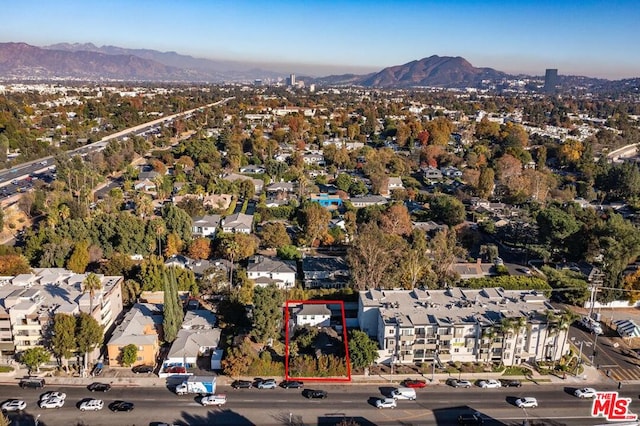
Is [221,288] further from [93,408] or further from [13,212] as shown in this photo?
[13,212]

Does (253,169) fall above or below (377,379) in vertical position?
above

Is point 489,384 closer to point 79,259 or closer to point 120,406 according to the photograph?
point 120,406

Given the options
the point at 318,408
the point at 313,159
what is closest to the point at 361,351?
the point at 318,408

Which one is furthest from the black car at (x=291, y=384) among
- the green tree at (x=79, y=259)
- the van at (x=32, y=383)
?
the green tree at (x=79, y=259)

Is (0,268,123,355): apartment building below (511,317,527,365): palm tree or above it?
below

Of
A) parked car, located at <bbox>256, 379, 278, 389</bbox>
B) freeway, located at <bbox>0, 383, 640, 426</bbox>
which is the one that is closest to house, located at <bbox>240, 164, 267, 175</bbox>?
parked car, located at <bbox>256, 379, 278, 389</bbox>

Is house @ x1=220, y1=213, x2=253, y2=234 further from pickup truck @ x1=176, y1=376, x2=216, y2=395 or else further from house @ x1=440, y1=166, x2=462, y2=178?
house @ x1=440, y1=166, x2=462, y2=178
